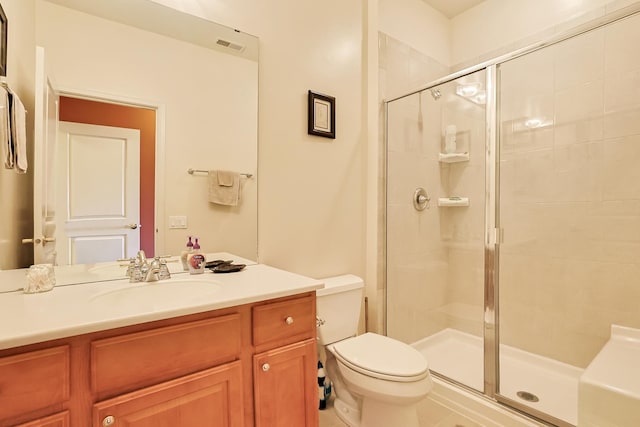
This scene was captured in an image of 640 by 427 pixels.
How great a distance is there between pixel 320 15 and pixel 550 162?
5.79ft

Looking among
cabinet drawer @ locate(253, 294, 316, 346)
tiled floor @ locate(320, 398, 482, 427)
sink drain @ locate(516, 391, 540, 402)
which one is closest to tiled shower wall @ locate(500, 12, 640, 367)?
sink drain @ locate(516, 391, 540, 402)

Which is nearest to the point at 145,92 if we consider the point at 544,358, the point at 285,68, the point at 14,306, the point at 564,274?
the point at 285,68

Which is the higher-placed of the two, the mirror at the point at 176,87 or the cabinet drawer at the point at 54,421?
the mirror at the point at 176,87

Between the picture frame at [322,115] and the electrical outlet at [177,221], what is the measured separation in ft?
2.71

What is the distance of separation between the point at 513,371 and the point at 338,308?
135 cm

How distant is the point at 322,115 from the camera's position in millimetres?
1859

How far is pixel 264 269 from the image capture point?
149 centimetres

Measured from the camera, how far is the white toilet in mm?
1312

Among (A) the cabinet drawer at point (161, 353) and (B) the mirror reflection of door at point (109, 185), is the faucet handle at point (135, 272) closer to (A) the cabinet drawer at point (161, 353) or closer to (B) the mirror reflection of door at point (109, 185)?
(B) the mirror reflection of door at point (109, 185)

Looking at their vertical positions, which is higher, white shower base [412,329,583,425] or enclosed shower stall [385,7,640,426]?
enclosed shower stall [385,7,640,426]

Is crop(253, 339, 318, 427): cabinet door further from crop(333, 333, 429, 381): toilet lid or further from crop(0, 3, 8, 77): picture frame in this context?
crop(0, 3, 8, 77): picture frame

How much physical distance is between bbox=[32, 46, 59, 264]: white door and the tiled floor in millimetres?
1484

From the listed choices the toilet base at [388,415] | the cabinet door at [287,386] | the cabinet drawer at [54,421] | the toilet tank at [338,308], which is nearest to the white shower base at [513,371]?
the toilet base at [388,415]

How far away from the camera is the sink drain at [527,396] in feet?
5.84
